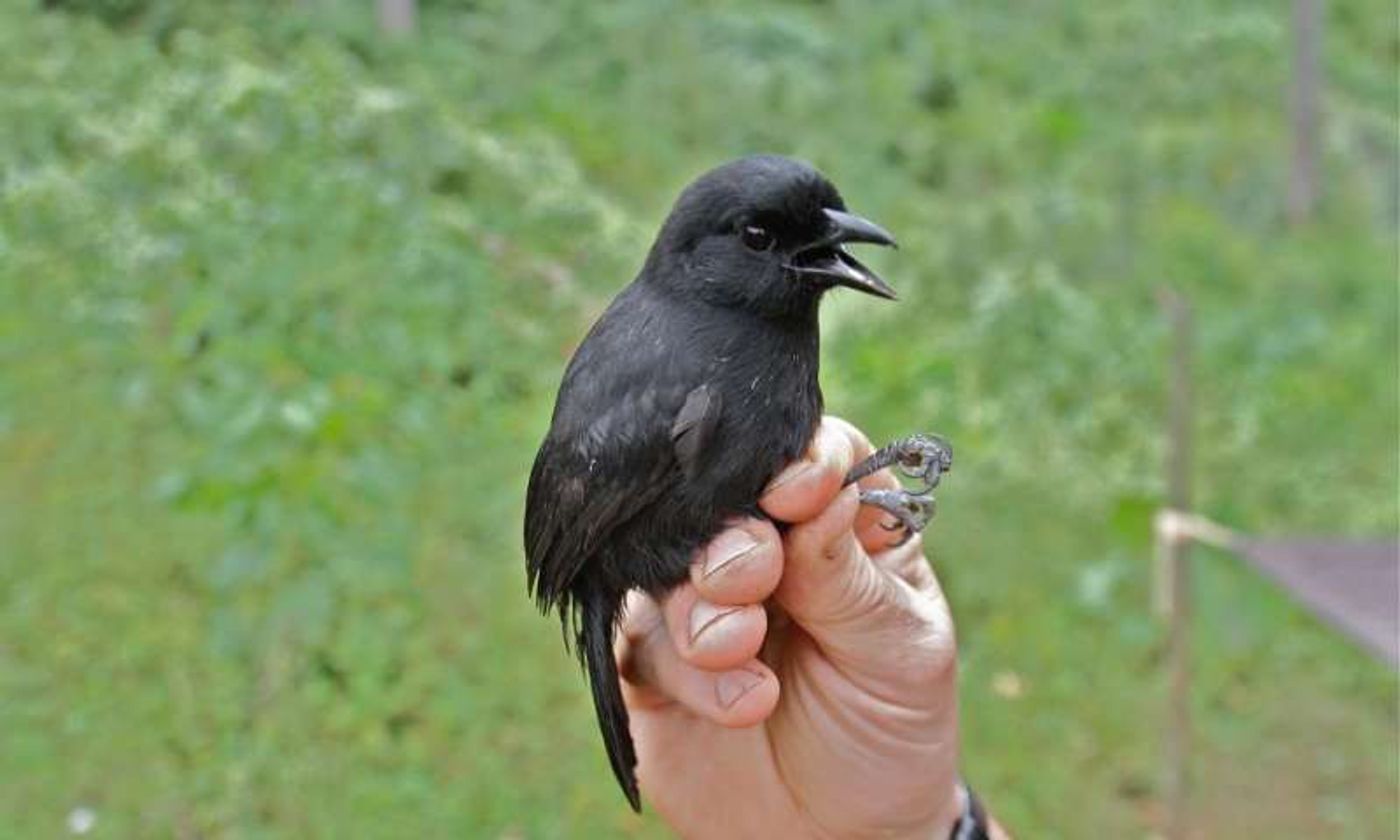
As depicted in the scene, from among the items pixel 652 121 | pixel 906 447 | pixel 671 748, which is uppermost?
pixel 906 447

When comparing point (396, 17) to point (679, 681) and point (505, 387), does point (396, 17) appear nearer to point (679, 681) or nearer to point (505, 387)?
point (505, 387)

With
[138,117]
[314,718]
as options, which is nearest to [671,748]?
[314,718]

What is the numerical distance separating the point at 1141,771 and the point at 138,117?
4606 mm

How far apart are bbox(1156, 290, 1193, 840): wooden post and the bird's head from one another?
301 centimetres

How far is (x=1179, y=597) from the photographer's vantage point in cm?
525

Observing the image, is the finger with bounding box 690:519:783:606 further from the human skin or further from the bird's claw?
the bird's claw

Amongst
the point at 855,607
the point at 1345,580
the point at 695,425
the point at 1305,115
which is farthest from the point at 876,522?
the point at 1305,115

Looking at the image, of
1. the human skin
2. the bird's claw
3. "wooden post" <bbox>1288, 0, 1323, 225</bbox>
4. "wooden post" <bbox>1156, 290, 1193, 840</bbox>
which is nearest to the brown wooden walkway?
"wooden post" <bbox>1156, 290, 1193, 840</bbox>

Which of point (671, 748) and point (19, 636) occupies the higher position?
point (671, 748)

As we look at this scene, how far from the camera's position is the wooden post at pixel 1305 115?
920 cm

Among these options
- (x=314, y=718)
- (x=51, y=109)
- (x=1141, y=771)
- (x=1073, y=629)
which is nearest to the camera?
(x=314, y=718)

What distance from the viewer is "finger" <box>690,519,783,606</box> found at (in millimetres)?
2467

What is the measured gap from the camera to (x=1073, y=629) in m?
5.96

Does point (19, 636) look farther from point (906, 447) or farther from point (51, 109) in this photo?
point (906, 447)
